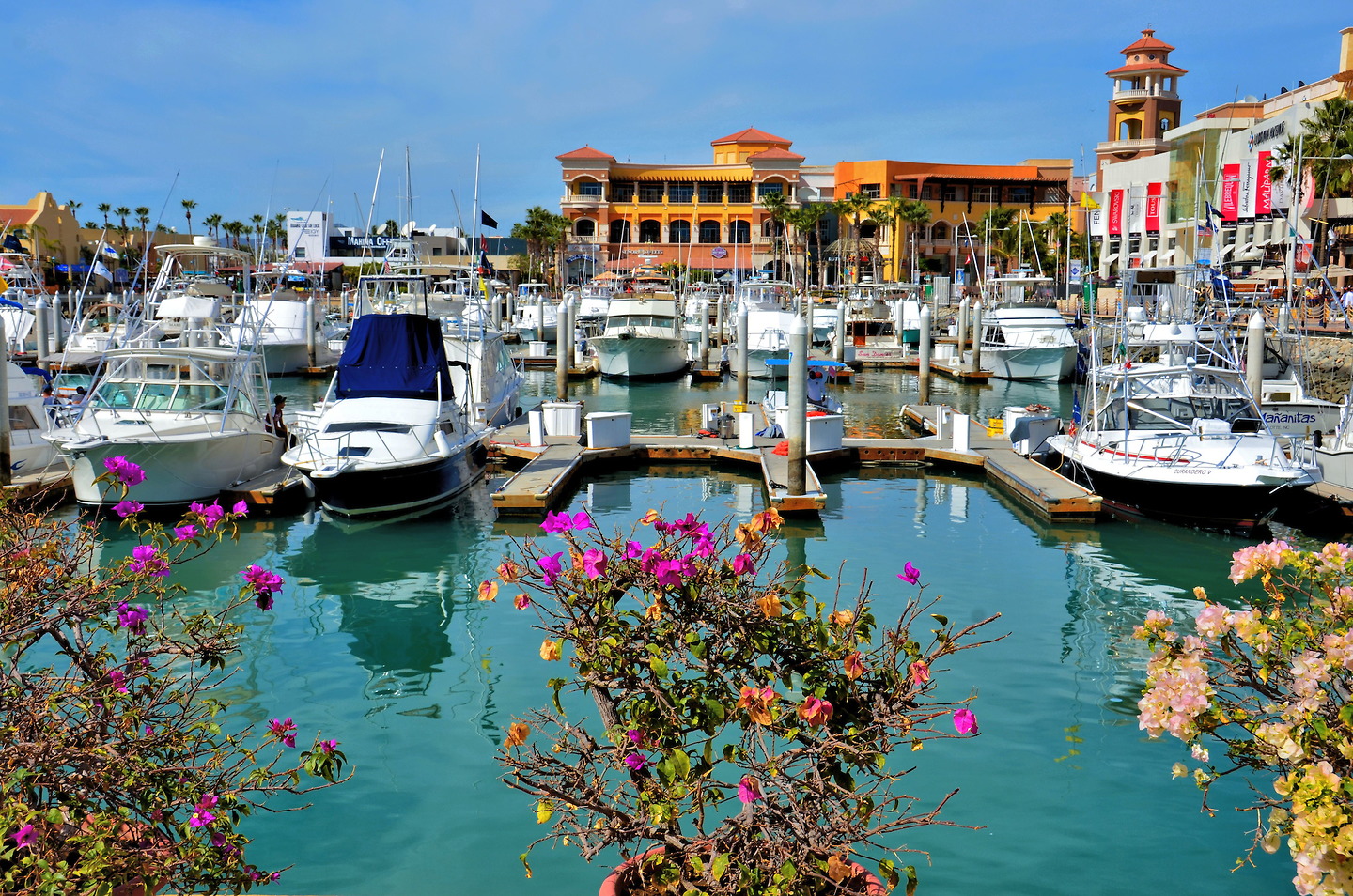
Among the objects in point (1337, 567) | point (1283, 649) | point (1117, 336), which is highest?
point (1117, 336)

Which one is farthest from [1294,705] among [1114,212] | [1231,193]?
[1114,212]

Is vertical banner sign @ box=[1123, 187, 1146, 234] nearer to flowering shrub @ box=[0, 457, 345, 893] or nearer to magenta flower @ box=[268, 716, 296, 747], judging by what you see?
magenta flower @ box=[268, 716, 296, 747]

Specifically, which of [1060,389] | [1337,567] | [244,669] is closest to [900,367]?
[1060,389]

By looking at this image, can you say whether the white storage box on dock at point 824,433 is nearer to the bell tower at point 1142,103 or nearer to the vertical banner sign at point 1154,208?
the vertical banner sign at point 1154,208

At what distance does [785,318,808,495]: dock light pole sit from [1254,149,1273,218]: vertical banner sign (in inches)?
1583

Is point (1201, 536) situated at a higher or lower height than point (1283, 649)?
lower

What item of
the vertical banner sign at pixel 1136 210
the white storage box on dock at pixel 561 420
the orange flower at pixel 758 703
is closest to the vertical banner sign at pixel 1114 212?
the vertical banner sign at pixel 1136 210

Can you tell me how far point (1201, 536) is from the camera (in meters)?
18.6

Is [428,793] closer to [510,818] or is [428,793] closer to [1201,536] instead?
[510,818]

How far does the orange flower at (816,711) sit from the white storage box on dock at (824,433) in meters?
19.7

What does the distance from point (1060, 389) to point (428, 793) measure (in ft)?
133

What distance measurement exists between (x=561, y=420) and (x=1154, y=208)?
59229 millimetres

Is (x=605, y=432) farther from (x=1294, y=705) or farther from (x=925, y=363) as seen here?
(x=1294, y=705)

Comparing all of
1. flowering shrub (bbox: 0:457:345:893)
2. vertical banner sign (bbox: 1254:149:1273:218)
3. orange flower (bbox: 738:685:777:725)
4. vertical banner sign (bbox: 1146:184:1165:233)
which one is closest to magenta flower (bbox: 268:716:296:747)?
flowering shrub (bbox: 0:457:345:893)
